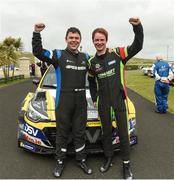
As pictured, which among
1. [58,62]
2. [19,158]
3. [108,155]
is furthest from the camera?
[19,158]

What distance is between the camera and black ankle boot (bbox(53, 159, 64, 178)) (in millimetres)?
4296

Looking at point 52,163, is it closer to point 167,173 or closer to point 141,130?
point 167,173

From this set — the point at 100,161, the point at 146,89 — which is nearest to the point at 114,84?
the point at 100,161

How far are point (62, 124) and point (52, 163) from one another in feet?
2.52

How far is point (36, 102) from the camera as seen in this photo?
5391 millimetres

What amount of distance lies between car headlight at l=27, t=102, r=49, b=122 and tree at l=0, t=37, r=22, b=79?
22.8m

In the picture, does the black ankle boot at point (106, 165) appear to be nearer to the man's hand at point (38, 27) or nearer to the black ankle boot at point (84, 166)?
the black ankle boot at point (84, 166)

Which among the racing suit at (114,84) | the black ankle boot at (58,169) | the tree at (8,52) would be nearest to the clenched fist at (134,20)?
the racing suit at (114,84)

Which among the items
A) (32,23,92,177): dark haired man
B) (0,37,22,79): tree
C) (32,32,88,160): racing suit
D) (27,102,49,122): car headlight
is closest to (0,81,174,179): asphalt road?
(32,23,92,177): dark haired man

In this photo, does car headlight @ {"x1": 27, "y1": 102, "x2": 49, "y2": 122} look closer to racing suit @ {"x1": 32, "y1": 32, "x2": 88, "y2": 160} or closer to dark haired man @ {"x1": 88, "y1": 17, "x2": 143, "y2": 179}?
racing suit @ {"x1": 32, "y1": 32, "x2": 88, "y2": 160}

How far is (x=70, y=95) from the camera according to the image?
440cm

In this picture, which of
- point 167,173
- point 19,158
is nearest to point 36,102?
point 19,158

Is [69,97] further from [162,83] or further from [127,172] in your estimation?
[162,83]

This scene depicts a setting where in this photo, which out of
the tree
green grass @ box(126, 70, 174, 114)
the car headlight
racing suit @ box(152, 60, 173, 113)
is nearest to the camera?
the car headlight
